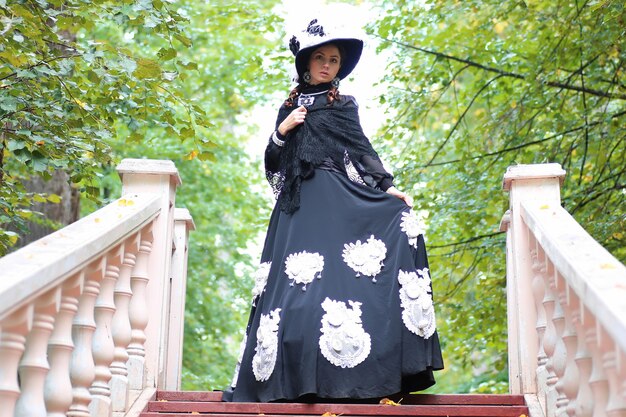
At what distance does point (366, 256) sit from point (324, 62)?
48.5 inches

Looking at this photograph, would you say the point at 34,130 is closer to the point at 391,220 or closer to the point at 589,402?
the point at 391,220

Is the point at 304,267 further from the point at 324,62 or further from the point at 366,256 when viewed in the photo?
the point at 324,62

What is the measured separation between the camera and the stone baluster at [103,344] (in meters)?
4.24

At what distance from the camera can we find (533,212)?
4.74 metres

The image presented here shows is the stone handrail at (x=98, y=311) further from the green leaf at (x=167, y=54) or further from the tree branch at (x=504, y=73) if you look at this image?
the tree branch at (x=504, y=73)

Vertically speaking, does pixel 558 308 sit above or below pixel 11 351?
above

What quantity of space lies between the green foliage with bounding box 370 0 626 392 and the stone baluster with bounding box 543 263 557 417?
4.28 m

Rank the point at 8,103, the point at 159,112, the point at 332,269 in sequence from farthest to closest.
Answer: the point at 159,112 → the point at 8,103 → the point at 332,269

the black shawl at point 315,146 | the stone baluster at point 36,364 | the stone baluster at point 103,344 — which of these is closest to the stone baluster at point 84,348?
the stone baluster at point 103,344

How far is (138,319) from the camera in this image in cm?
493

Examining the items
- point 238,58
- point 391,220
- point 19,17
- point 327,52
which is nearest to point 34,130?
point 19,17

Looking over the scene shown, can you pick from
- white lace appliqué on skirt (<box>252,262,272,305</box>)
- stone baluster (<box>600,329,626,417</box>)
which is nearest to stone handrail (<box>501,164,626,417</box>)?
stone baluster (<box>600,329,626,417</box>)

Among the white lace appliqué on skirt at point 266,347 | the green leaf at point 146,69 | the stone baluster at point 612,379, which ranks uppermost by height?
the green leaf at point 146,69

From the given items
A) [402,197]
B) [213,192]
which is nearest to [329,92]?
[402,197]
